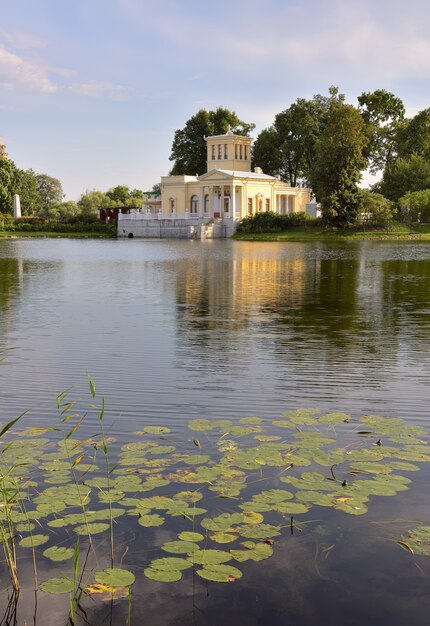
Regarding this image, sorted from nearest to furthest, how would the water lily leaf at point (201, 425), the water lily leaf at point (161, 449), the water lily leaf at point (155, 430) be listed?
1. the water lily leaf at point (161, 449)
2. the water lily leaf at point (155, 430)
3. the water lily leaf at point (201, 425)

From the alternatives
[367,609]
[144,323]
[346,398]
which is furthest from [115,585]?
[144,323]

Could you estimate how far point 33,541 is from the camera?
15.5ft

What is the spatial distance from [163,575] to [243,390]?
5049mm

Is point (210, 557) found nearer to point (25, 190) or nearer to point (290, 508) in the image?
point (290, 508)

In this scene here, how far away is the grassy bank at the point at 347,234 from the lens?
2871 inches

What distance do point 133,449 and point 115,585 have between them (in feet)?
7.83

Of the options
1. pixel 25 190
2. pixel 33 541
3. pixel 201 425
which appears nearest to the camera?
pixel 33 541

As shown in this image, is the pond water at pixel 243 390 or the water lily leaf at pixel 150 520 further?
the water lily leaf at pixel 150 520

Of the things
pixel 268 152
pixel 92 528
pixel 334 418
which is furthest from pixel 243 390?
pixel 268 152

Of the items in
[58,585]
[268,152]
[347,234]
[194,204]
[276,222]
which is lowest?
[58,585]

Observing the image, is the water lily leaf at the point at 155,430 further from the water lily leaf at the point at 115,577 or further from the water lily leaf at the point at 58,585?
the water lily leaf at the point at 58,585

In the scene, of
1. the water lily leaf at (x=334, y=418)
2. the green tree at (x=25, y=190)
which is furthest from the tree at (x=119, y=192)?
the water lily leaf at (x=334, y=418)

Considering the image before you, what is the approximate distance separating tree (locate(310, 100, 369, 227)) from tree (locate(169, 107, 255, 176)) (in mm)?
26930

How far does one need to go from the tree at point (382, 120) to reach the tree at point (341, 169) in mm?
16656
